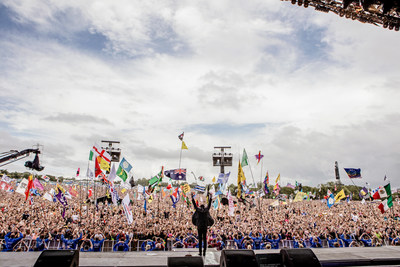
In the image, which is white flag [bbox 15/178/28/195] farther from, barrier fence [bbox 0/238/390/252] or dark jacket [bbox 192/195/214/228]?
dark jacket [bbox 192/195/214/228]

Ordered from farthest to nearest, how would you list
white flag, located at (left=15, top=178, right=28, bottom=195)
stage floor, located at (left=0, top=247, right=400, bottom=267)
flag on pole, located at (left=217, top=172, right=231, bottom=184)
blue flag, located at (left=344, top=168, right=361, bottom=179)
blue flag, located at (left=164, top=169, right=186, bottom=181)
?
blue flag, located at (left=344, top=168, right=361, bottom=179) → flag on pole, located at (left=217, top=172, right=231, bottom=184) → blue flag, located at (left=164, top=169, right=186, bottom=181) → white flag, located at (left=15, top=178, right=28, bottom=195) → stage floor, located at (left=0, top=247, right=400, bottom=267)

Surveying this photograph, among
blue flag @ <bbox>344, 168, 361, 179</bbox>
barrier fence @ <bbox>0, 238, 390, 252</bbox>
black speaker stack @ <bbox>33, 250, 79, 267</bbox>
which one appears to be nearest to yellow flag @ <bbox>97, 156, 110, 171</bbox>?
barrier fence @ <bbox>0, 238, 390, 252</bbox>

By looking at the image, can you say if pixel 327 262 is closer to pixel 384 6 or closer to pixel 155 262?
pixel 155 262

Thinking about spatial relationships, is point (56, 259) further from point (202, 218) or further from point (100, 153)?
point (100, 153)

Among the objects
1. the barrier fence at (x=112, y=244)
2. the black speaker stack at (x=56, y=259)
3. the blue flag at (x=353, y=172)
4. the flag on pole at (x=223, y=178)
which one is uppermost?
the blue flag at (x=353, y=172)

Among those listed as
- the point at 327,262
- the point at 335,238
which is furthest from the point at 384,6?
the point at 335,238

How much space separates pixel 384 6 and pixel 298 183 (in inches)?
1699

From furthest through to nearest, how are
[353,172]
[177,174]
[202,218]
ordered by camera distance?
1. [353,172]
2. [177,174]
3. [202,218]

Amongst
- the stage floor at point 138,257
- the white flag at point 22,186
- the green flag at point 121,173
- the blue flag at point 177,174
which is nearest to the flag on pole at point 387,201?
the stage floor at point 138,257

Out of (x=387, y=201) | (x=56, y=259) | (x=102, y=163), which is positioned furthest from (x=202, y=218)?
(x=387, y=201)

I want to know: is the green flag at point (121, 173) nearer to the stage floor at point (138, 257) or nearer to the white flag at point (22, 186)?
the white flag at point (22, 186)

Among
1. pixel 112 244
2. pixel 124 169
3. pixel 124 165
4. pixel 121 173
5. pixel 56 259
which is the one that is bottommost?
pixel 112 244

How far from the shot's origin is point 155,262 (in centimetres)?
593

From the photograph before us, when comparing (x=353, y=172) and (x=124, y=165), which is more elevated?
(x=353, y=172)
